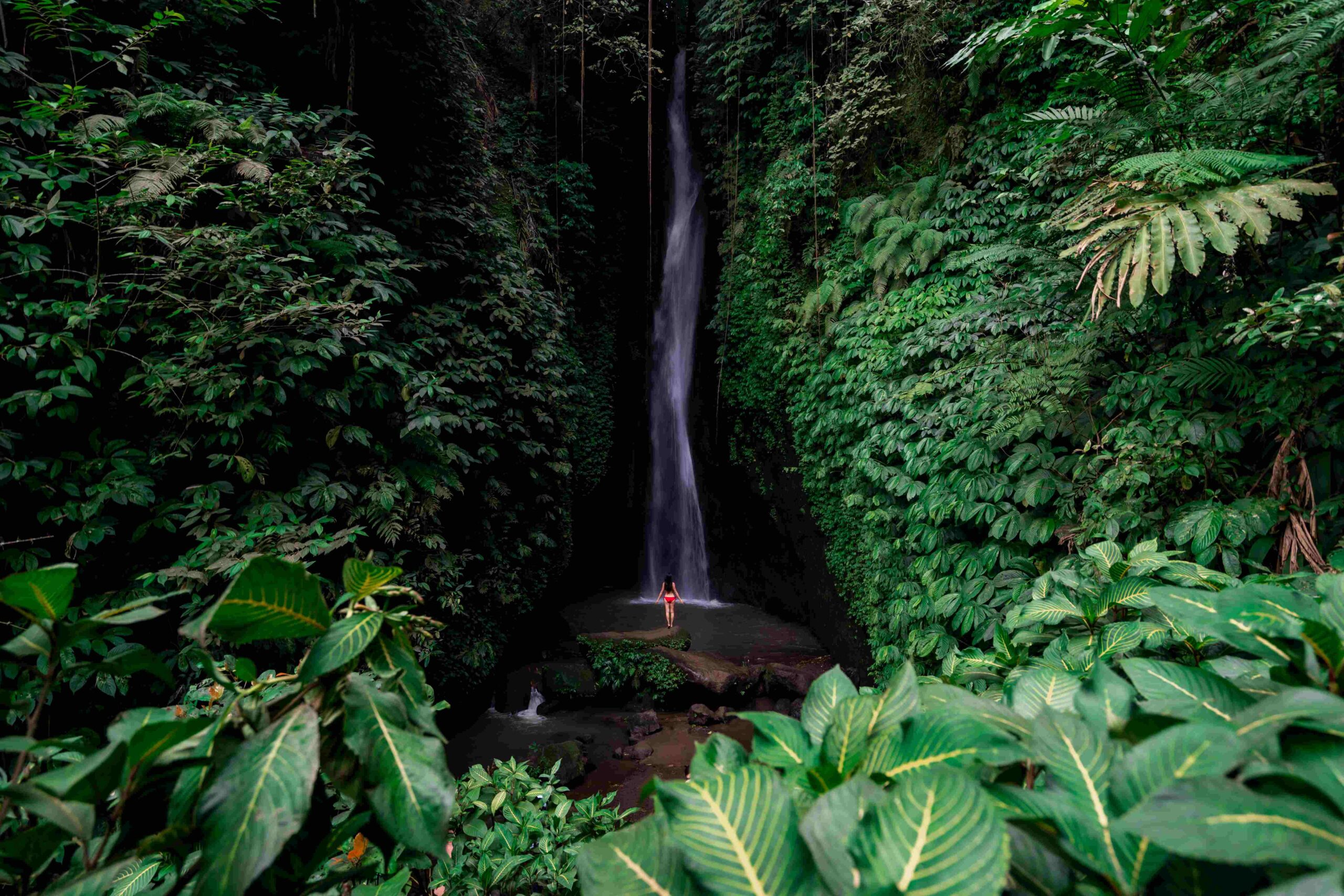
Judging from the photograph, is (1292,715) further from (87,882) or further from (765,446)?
(765,446)

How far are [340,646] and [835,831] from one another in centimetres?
61

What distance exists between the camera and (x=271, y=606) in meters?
0.68

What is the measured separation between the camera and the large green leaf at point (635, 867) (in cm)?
56

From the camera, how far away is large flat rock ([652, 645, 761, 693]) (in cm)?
673

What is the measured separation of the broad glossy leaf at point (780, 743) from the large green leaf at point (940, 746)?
109 millimetres

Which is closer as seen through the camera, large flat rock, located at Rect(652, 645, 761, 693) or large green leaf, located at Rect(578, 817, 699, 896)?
large green leaf, located at Rect(578, 817, 699, 896)

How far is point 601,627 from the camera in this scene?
9.37m

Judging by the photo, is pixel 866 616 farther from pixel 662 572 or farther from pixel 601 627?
pixel 662 572

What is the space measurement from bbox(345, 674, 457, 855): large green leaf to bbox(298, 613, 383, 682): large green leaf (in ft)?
0.12

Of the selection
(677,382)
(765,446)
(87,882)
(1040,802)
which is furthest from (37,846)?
(677,382)

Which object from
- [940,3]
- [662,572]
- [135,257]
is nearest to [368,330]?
[135,257]

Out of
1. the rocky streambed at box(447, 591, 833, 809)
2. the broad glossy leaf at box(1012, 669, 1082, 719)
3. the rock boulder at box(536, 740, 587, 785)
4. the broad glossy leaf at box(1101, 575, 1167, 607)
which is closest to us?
the broad glossy leaf at box(1012, 669, 1082, 719)

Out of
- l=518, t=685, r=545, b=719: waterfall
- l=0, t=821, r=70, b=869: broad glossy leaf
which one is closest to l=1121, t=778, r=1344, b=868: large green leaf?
l=0, t=821, r=70, b=869: broad glossy leaf

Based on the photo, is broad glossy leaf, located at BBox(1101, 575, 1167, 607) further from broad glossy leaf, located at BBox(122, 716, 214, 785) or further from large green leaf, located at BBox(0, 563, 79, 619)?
large green leaf, located at BBox(0, 563, 79, 619)
